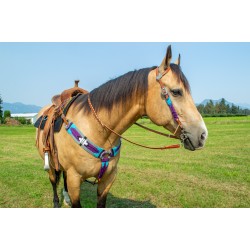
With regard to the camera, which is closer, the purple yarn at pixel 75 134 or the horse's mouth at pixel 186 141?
the horse's mouth at pixel 186 141

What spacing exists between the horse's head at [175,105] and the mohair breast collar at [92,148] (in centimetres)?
82

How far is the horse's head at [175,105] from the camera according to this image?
2.66 metres

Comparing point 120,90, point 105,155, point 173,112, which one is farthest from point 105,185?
point 173,112

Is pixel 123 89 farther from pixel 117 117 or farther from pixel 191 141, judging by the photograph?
pixel 191 141

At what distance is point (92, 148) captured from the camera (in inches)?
124

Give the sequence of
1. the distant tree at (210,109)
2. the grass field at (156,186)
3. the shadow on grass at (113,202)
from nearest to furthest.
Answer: the shadow on grass at (113,202) → the grass field at (156,186) → the distant tree at (210,109)

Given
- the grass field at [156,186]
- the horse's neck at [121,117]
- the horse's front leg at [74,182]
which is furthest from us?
the grass field at [156,186]

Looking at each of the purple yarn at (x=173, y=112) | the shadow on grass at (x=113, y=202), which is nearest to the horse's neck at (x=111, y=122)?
the purple yarn at (x=173, y=112)

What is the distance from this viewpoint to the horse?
2.71 meters

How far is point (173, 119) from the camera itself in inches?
109

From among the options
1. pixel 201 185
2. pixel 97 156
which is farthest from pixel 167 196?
pixel 97 156

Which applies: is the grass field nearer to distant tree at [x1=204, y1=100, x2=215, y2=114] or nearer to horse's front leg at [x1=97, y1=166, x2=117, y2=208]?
horse's front leg at [x1=97, y1=166, x2=117, y2=208]

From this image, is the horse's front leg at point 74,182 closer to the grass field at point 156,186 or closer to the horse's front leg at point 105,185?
the horse's front leg at point 105,185

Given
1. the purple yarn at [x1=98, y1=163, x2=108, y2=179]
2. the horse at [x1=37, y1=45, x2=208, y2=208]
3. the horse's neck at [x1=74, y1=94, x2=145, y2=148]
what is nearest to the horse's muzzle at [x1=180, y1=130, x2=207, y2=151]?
the horse at [x1=37, y1=45, x2=208, y2=208]
